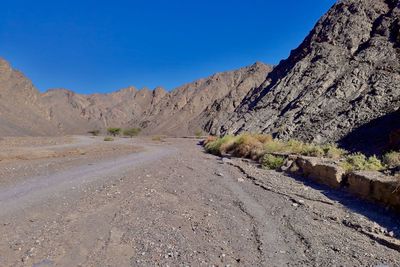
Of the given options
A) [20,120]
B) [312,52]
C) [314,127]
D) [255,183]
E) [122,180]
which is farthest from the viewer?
[20,120]

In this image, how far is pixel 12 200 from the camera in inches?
374

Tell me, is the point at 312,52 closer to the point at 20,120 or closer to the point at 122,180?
the point at 122,180

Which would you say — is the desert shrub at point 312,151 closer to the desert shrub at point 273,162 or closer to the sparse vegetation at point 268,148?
the sparse vegetation at point 268,148

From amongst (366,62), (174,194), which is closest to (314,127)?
(366,62)

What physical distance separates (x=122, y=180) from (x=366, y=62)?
3503 cm

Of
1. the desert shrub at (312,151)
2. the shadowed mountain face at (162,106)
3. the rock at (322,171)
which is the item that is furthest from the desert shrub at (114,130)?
the rock at (322,171)

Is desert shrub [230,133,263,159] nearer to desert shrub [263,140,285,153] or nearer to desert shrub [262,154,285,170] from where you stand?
desert shrub [263,140,285,153]

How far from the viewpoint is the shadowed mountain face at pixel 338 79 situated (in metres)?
31.9

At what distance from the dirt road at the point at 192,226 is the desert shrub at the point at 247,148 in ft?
31.2

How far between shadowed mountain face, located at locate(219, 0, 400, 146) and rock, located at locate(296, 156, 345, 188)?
1561 centimetres

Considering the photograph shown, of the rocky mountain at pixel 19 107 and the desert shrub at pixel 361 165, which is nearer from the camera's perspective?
the desert shrub at pixel 361 165

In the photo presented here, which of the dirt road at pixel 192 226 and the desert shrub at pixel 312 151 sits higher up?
the desert shrub at pixel 312 151

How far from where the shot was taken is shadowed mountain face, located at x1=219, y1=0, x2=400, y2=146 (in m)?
31.9

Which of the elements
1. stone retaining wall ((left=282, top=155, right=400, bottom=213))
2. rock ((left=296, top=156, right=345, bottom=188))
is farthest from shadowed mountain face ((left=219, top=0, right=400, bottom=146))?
stone retaining wall ((left=282, top=155, right=400, bottom=213))
